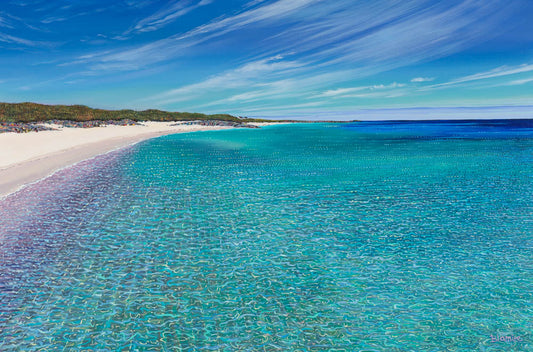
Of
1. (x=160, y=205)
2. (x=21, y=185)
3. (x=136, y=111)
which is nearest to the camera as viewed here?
(x=160, y=205)

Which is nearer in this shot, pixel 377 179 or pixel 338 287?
pixel 338 287

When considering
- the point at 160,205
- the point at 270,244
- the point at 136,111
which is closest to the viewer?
the point at 270,244

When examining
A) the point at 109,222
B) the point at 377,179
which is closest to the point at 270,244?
the point at 109,222

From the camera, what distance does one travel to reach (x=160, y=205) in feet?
47.6

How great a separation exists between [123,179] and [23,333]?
14.9 metres

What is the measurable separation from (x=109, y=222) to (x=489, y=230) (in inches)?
458

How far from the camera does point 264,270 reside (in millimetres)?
8602

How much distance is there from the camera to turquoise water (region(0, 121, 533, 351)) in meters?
6.15

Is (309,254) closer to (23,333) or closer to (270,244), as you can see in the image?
(270,244)

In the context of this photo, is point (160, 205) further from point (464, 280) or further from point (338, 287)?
point (464, 280)

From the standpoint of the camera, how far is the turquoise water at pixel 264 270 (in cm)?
615

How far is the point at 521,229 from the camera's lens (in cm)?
1159

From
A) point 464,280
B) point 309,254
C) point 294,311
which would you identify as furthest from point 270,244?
point 464,280

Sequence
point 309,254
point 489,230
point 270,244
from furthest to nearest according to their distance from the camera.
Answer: point 489,230
point 270,244
point 309,254
